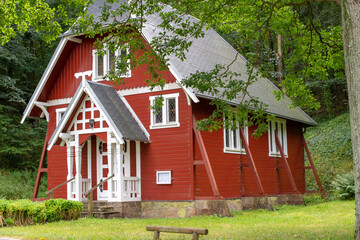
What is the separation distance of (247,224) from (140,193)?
571cm

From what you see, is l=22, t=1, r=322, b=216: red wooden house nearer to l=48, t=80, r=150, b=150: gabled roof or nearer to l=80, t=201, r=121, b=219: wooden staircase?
l=48, t=80, r=150, b=150: gabled roof

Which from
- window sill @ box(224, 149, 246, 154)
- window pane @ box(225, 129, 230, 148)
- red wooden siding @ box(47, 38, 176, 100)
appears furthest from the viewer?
red wooden siding @ box(47, 38, 176, 100)

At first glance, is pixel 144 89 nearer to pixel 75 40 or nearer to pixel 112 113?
pixel 112 113

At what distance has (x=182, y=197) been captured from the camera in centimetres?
1891

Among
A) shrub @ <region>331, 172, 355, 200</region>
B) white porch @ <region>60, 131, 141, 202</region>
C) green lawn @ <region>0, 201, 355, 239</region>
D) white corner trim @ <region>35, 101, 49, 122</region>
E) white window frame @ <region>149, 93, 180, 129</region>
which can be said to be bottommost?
green lawn @ <region>0, 201, 355, 239</region>

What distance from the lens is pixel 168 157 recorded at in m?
19.4

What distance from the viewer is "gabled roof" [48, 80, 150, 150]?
18531 mm

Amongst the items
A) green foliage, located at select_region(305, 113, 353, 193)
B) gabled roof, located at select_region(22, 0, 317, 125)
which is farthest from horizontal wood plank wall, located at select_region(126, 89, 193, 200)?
green foliage, located at select_region(305, 113, 353, 193)

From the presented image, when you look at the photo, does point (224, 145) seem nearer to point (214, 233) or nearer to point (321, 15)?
point (214, 233)

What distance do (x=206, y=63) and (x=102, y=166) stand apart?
20.7 ft

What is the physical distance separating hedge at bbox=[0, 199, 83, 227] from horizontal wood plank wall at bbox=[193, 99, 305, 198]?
15.9 ft

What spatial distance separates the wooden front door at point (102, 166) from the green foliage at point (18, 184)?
7057 mm

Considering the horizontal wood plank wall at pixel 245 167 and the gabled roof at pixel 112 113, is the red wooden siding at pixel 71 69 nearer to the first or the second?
the gabled roof at pixel 112 113

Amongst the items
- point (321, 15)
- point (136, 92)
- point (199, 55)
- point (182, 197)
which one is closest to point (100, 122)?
point (136, 92)
